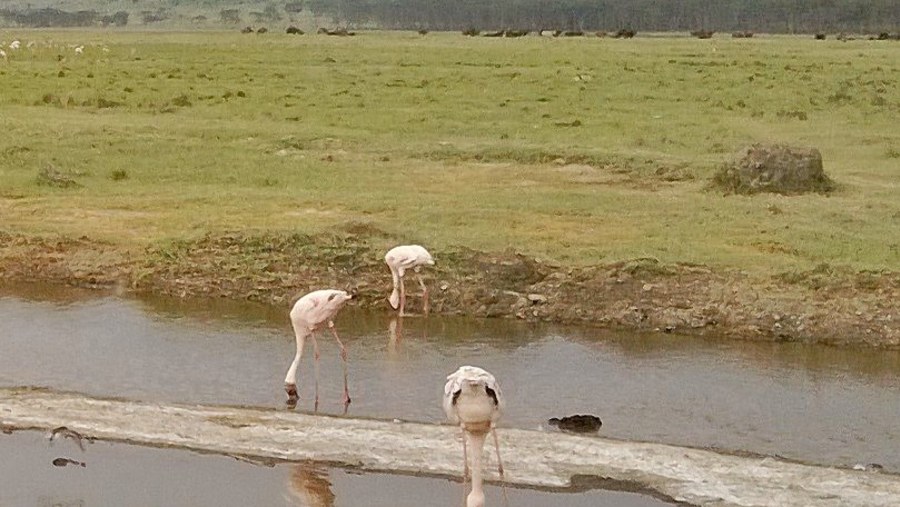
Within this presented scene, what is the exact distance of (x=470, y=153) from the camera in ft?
79.4

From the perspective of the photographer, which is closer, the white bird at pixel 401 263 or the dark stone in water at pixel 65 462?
the dark stone in water at pixel 65 462

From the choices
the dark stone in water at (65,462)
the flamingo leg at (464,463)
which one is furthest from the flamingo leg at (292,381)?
the flamingo leg at (464,463)

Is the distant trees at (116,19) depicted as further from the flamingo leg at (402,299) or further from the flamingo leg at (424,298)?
the flamingo leg at (402,299)

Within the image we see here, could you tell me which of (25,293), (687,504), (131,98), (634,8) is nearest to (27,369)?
(25,293)

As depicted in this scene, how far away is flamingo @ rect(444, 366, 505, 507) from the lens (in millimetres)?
8336

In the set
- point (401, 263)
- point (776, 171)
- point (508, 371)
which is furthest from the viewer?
point (776, 171)

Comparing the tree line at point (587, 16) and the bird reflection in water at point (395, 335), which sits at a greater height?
the tree line at point (587, 16)

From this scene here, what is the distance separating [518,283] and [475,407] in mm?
6606

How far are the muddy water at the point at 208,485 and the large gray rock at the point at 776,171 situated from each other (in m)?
11.5

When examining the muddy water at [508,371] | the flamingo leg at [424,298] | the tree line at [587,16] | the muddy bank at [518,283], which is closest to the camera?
the muddy water at [508,371]

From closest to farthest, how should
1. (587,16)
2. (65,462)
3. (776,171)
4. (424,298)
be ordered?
1. (65,462)
2. (424,298)
3. (776,171)
4. (587,16)

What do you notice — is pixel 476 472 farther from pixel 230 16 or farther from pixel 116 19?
pixel 230 16

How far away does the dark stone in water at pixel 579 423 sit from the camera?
35.3 feet

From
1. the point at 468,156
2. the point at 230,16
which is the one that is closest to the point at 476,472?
the point at 468,156
